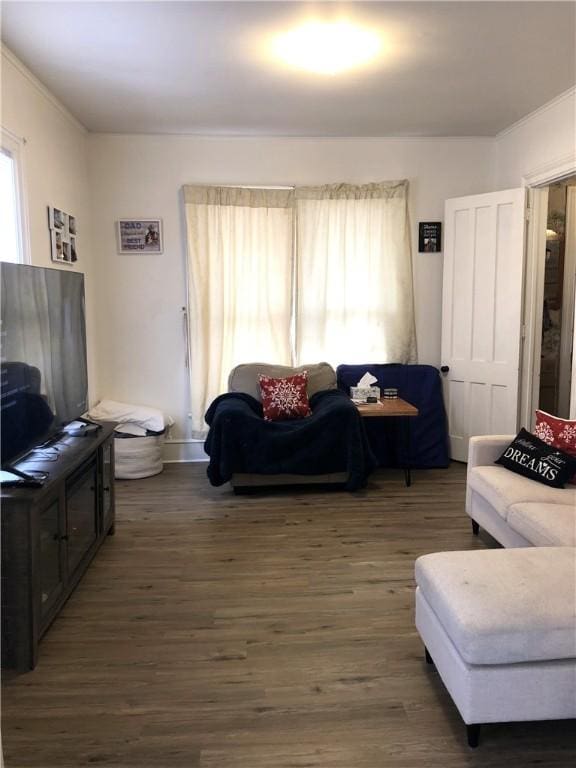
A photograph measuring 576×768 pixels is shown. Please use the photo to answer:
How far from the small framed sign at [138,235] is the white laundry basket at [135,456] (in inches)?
60.5

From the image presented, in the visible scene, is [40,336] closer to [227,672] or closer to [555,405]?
[227,672]

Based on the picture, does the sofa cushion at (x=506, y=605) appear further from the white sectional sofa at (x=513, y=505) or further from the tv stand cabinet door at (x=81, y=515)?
the tv stand cabinet door at (x=81, y=515)

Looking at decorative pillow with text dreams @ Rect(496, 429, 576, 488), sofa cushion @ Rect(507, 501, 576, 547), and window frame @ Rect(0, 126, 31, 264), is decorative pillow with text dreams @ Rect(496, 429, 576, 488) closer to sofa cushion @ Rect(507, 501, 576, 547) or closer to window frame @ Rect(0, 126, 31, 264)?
sofa cushion @ Rect(507, 501, 576, 547)

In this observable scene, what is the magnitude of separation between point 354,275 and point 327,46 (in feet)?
6.85

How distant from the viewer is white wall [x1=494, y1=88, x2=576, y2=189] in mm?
3883

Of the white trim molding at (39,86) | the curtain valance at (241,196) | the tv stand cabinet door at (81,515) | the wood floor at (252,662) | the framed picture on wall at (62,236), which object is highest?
the white trim molding at (39,86)

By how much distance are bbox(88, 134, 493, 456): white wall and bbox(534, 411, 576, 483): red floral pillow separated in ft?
6.93

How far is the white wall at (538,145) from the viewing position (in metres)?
3.88

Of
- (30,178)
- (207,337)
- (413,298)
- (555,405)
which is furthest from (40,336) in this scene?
(555,405)

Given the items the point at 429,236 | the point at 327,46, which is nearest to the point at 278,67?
the point at 327,46

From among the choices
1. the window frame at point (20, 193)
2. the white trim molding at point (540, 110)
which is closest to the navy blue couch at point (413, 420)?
the white trim molding at point (540, 110)

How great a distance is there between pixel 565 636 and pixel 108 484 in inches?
99.1

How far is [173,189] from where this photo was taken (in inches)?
191

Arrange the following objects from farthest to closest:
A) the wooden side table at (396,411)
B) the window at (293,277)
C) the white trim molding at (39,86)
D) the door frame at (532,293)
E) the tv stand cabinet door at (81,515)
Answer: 1. the window at (293,277)
2. the door frame at (532,293)
3. the wooden side table at (396,411)
4. the white trim molding at (39,86)
5. the tv stand cabinet door at (81,515)
